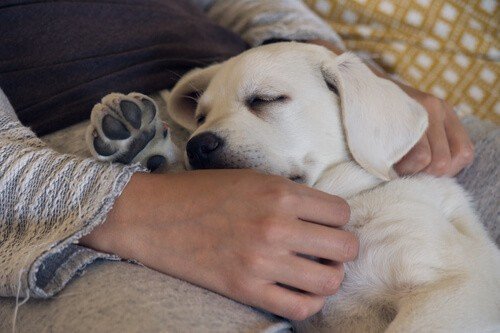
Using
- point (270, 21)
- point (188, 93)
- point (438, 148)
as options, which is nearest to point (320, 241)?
point (438, 148)

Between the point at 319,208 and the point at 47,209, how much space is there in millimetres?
506

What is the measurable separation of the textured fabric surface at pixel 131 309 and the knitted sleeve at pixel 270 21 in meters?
1.11

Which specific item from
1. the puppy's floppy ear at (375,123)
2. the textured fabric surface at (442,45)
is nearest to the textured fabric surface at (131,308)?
the puppy's floppy ear at (375,123)

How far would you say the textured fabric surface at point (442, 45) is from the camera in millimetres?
2045

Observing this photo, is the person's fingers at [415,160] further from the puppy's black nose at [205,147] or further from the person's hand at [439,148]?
the puppy's black nose at [205,147]

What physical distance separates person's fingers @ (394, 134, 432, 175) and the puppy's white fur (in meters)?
0.04

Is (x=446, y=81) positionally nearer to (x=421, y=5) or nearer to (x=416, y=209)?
(x=421, y=5)

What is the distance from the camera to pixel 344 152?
4.17 feet

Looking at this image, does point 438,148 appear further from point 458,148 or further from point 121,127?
point 121,127

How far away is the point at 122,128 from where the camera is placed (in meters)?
1.07

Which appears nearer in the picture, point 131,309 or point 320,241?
point 131,309

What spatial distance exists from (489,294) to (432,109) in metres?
0.61

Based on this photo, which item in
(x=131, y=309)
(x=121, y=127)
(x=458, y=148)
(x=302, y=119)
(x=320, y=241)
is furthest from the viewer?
(x=458, y=148)

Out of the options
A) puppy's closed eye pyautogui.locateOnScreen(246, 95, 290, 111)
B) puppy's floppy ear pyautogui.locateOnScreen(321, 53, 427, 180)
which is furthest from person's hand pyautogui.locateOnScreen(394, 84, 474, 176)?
puppy's closed eye pyautogui.locateOnScreen(246, 95, 290, 111)
